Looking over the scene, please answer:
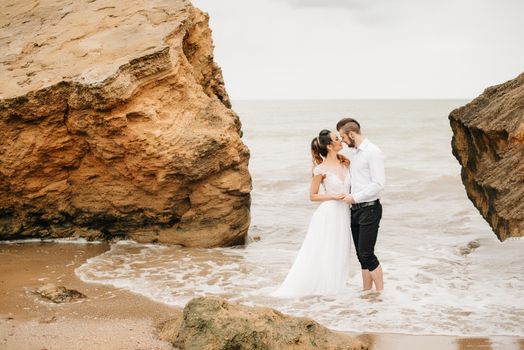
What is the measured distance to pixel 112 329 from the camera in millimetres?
5285

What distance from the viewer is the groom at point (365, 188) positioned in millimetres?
6371

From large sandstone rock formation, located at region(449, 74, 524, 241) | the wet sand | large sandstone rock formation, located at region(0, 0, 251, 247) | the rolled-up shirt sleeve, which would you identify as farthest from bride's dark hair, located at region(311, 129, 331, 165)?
the wet sand

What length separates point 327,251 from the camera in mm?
6824

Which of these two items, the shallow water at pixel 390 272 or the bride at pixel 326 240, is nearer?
the shallow water at pixel 390 272

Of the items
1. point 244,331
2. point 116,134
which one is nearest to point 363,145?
point 244,331

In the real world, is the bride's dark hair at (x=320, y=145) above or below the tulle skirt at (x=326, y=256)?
above

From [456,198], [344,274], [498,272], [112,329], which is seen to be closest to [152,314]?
[112,329]

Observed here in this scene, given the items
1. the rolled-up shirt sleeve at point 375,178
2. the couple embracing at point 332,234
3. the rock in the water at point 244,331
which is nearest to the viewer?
the rock in the water at point 244,331

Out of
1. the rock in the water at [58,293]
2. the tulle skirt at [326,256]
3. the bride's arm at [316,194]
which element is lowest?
the rock in the water at [58,293]

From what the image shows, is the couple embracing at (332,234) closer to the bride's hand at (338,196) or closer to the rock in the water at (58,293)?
the bride's hand at (338,196)

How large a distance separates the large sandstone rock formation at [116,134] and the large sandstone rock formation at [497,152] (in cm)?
322

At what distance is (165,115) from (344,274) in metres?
3.29

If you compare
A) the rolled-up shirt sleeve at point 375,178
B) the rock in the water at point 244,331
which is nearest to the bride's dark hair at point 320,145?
the rolled-up shirt sleeve at point 375,178

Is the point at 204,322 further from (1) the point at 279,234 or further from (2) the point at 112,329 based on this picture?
(1) the point at 279,234
